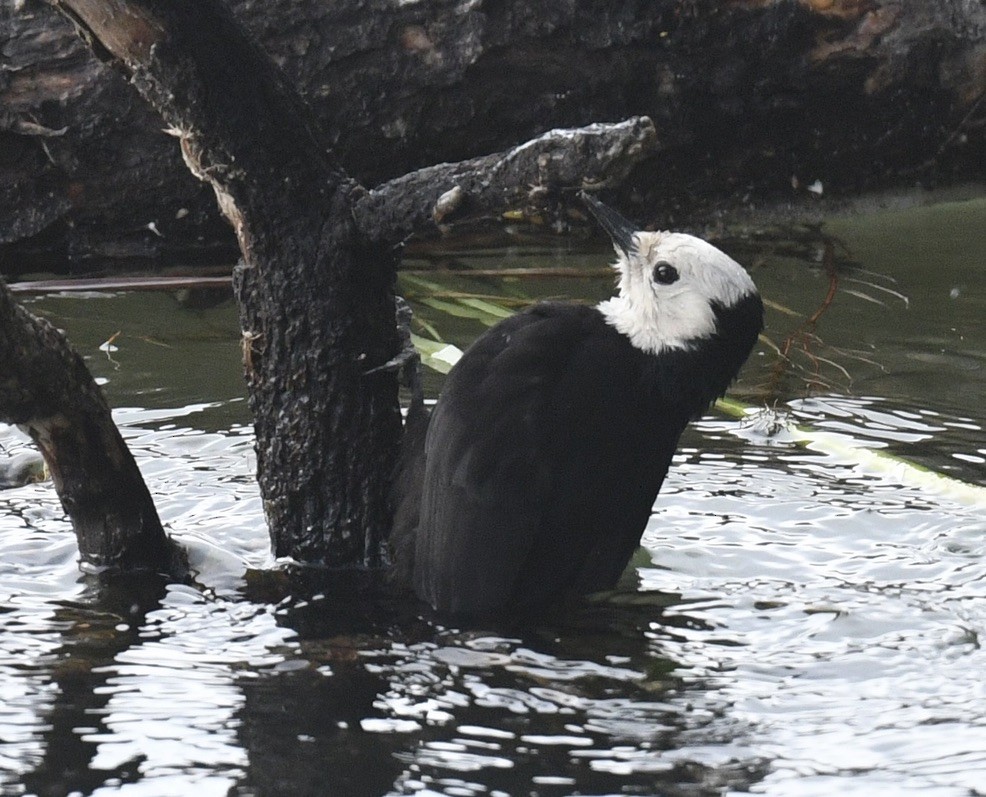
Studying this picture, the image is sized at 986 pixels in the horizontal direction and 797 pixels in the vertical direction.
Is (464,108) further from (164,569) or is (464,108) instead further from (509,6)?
(164,569)

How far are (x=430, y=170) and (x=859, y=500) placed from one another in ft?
5.37

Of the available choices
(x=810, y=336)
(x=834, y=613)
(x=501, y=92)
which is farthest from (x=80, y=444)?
(x=810, y=336)

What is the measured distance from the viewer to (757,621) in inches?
125

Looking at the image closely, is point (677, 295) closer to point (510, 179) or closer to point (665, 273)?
point (665, 273)

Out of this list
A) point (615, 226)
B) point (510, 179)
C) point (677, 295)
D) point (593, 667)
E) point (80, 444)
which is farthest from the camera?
point (615, 226)

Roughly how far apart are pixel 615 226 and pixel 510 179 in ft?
2.84

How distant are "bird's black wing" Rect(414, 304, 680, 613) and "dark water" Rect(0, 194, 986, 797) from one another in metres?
0.14

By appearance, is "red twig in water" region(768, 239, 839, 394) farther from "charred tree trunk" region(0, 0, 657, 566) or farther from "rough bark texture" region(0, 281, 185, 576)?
"rough bark texture" region(0, 281, 185, 576)

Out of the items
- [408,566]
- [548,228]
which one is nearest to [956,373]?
[548,228]

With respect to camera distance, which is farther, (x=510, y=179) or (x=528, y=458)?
(x=528, y=458)

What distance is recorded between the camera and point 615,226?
342 centimetres

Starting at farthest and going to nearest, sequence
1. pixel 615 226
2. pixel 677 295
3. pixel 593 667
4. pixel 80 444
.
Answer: pixel 615 226
pixel 677 295
pixel 80 444
pixel 593 667

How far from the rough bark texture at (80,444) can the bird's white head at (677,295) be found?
1079mm

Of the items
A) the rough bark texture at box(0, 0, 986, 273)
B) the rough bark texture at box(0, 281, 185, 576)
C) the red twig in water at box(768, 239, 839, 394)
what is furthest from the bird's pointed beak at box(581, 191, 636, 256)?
the rough bark texture at box(0, 0, 986, 273)
